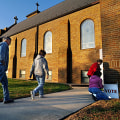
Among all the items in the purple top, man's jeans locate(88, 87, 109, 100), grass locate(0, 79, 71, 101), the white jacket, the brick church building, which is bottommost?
grass locate(0, 79, 71, 101)

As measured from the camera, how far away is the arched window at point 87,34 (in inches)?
414

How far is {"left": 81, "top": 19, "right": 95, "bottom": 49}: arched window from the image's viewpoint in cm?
1051

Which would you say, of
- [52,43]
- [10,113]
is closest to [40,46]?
[52,43]

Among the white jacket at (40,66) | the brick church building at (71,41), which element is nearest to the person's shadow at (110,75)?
the white jacket at (40,66)

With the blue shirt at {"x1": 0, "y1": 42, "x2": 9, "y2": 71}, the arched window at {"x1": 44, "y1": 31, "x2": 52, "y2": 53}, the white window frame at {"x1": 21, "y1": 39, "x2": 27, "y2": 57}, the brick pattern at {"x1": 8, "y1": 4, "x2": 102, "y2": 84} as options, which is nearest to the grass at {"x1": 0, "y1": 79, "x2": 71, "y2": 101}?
the blue shirt at {"x1": 0, "y1": 42, "x2": 9, "y2": 71}

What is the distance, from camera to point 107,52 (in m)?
4.56

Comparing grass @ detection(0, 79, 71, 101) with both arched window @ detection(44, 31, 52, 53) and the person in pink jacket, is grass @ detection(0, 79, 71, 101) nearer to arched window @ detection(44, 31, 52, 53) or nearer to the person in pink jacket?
the person in pink jacket

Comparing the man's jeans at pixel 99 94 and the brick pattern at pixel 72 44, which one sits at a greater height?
the brick pattern at pixel 72 44

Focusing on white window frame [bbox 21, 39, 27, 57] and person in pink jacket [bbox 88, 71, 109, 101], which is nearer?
person in pink jacket [bbox 88, 71, 109, 101]

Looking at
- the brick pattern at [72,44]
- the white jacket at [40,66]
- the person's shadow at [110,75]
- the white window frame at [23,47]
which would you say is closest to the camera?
the white jacket at [40,66]

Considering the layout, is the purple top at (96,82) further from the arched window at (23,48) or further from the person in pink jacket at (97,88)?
the arched window at (23,48)

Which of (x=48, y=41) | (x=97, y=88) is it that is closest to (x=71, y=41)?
(x=48, y=41)

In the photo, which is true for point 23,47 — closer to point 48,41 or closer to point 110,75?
point 48,41

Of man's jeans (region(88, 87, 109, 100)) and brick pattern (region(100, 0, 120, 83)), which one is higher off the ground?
brick pattern (region(100, 0, 120, 83))
